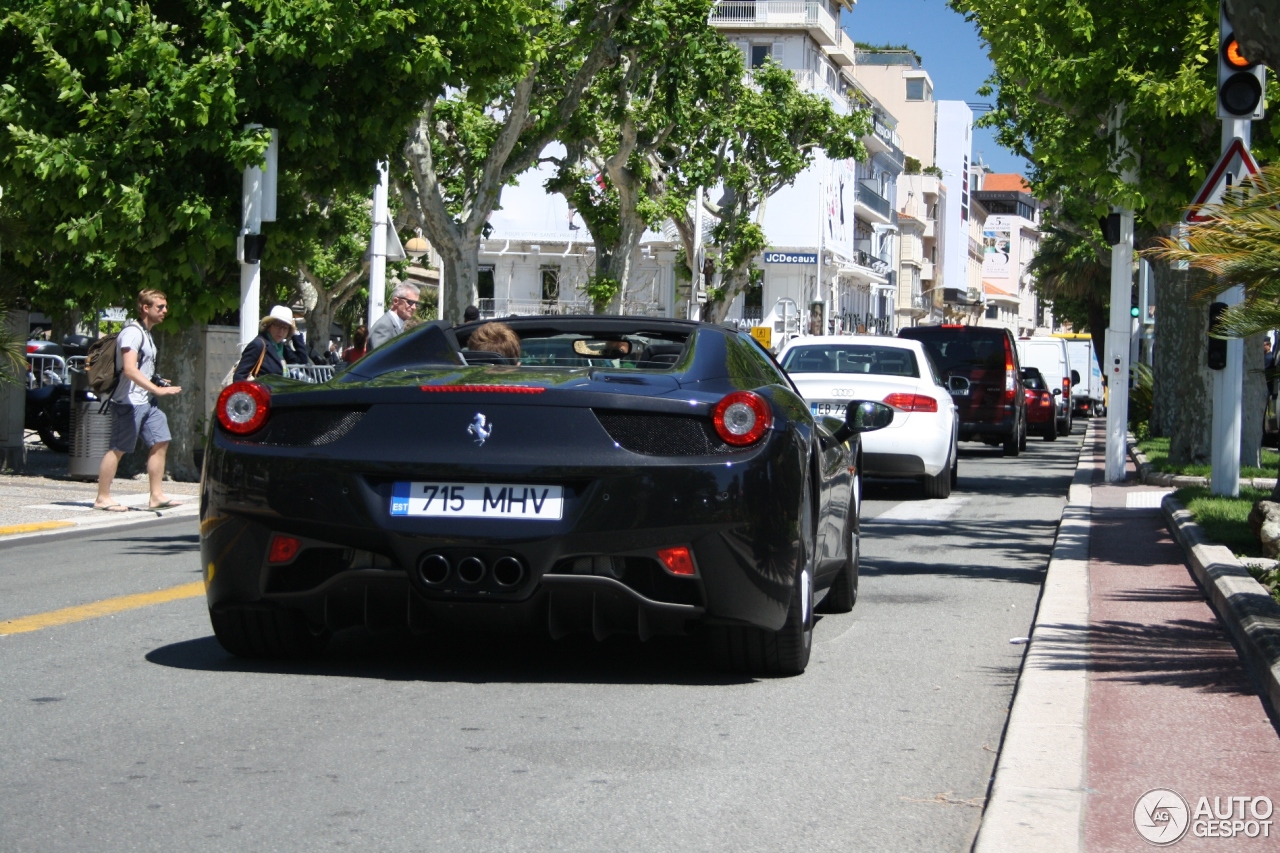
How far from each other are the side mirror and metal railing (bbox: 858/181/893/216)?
78855mm

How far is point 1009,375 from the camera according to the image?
2586 cm

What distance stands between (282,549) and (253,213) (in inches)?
436

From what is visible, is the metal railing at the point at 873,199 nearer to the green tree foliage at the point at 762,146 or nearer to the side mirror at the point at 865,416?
the green tree foliage at the point at 762,146

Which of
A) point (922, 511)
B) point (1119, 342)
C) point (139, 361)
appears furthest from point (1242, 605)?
point (1119, 342)

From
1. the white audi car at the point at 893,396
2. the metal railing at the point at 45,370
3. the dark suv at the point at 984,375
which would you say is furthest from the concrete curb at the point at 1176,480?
the metal railing at the point at 45,370

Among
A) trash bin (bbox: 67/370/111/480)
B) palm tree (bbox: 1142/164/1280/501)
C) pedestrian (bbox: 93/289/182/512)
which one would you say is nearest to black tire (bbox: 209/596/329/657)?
palm tree (bbox: 1142/164/1280/501)

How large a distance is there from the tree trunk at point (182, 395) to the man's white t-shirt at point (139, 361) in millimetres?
3840

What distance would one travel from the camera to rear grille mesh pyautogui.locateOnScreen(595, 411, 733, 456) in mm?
5754

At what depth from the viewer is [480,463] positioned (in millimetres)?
5699

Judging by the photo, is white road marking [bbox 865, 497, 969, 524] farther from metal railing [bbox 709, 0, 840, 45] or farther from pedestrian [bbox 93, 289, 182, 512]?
metal railing [bbox 709, 0, 840, 45]

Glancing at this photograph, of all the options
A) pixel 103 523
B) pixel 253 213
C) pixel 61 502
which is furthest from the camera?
pixel 253 213

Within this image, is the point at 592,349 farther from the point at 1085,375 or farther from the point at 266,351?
the point at 1085,375

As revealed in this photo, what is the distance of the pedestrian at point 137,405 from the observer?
1379 centimetres

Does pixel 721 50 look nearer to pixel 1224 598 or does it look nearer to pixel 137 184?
pixel 137 184
